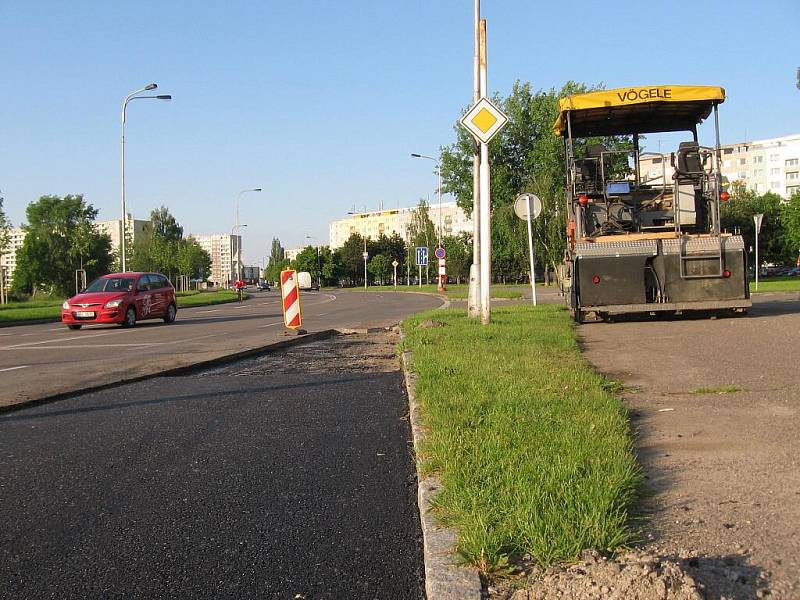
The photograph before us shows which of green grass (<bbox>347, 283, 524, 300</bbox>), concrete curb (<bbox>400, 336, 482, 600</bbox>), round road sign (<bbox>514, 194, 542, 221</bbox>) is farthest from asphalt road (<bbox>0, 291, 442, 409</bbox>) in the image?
green grass (<bbox>347, 283, 524, 300</bbox>)

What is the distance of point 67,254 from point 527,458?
96315mm

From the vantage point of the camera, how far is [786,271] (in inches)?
4168

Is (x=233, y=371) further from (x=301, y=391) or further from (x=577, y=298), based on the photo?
(x=577, y=298)

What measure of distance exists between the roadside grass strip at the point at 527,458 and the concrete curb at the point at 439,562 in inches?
2.3

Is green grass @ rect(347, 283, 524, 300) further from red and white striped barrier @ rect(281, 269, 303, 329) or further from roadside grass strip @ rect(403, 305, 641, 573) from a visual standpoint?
roadside grass strip @ rect(403, 305, 641, 573)

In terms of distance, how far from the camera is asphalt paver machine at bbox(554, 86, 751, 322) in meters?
13.2

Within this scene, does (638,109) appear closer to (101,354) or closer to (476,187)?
(476,187)

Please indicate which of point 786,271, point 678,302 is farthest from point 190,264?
point 678,302

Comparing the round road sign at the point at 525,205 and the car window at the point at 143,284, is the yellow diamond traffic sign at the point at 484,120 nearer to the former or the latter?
the round road sign at the point at 525,205

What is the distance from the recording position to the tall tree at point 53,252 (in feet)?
296

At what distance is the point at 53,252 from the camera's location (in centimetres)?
9138

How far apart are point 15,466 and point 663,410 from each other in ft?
15.0

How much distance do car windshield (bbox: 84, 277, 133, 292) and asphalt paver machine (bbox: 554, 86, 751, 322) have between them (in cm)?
1264

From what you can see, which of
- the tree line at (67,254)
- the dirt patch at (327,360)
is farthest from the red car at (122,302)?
the tree line at (67,254)
